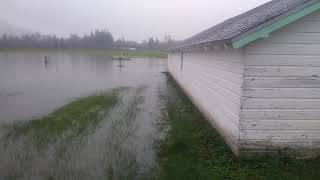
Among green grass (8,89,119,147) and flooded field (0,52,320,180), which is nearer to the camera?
flooded field (0,52,320,180)

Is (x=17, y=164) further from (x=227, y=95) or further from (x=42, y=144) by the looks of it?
(x=227, y=95)

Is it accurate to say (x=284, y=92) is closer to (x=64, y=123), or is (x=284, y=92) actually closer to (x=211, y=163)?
(x=211, y=163)

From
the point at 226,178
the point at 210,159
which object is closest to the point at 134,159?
the point at 210,159

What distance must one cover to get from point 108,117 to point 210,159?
552 cm

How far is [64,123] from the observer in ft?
34.4

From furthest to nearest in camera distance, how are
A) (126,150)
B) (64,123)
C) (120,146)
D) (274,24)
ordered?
1. (64,123)
2. (120,146)
3. (126,150)
4. (274,24)

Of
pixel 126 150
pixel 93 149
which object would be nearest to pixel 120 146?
pixel 126 150

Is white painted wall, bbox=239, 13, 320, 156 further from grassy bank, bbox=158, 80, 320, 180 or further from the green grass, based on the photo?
the green grass

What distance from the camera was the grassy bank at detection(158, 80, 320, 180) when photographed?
6293 mm

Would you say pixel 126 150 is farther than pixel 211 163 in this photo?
Yes

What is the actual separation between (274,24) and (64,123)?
7.19 m

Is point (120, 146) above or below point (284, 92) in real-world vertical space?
below

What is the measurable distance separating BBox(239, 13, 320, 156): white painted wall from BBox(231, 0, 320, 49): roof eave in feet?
1.15

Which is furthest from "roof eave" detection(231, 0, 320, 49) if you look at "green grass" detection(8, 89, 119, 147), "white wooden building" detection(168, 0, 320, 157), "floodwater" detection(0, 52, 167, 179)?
"green grass" detection(8, 89, 119, 147)
